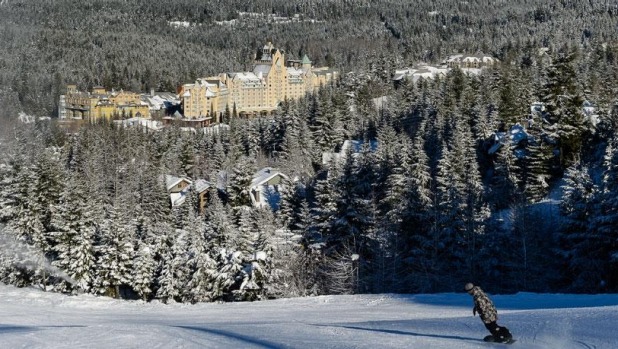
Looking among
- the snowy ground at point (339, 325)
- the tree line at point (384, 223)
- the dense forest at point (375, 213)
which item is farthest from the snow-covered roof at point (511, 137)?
the snowy ground at point (339, 325)

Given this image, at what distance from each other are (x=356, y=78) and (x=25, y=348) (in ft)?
230

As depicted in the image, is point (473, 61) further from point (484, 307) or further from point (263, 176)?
point (484, 307)

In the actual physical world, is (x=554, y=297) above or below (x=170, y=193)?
below

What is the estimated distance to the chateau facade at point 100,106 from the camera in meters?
110

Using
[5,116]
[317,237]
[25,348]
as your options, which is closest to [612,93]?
[317,237]

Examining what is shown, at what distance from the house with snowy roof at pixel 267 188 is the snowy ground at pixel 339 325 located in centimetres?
2546

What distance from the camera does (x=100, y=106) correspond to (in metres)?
112

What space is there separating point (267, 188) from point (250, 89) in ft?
240

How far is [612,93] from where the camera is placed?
46156 mm

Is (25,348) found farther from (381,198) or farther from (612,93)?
(612,93)

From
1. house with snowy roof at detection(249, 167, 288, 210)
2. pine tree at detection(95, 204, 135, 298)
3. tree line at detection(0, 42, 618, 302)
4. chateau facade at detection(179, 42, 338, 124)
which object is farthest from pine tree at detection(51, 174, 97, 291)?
chateau facade at detection(179, 42, 338, 124)

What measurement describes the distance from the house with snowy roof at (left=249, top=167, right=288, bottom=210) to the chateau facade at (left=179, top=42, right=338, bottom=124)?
5947 cm

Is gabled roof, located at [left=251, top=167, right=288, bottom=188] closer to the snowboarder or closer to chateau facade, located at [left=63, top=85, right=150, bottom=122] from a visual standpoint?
the snowboarder

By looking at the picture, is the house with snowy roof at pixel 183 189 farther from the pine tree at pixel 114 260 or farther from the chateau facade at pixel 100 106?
the chateau facade at pixel 100 106
